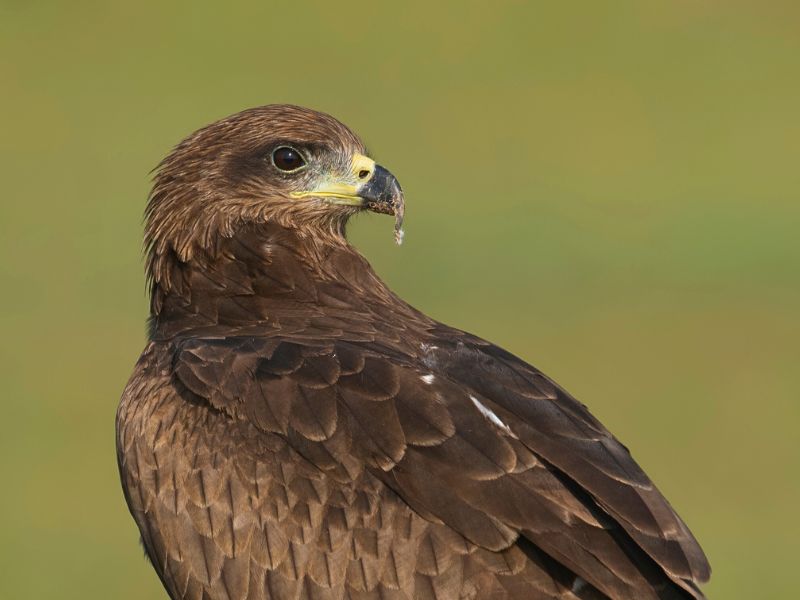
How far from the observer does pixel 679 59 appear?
40.4 metres

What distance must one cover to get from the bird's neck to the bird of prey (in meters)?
0.02

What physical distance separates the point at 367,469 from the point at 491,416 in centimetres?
58

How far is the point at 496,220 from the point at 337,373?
2263 centimetres

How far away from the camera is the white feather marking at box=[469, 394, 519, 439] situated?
8.10 meters

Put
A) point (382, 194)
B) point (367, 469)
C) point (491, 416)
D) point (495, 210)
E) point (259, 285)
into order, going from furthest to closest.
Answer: point (495, 210) < point (382, 194) < point (259, 285) < point (491, 416) < point (367, 469)

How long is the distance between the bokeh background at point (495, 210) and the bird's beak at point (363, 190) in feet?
23.1

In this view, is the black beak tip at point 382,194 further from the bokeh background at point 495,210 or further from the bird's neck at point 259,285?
the bokeh background at point 495,210

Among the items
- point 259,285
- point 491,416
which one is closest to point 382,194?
point 259,285

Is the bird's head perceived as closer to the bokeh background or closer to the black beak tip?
the black beak tip

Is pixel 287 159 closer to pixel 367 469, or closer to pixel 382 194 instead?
pixel 382 194

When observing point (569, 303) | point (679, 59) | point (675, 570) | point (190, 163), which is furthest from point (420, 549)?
point (679, 59)

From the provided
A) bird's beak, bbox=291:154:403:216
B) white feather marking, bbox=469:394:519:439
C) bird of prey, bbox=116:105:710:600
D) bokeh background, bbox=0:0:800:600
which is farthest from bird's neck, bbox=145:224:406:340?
bokeh background, bbox=0:0:800:600

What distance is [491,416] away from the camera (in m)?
8.16

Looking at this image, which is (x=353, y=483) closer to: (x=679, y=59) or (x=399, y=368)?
(x=399, y=368)
